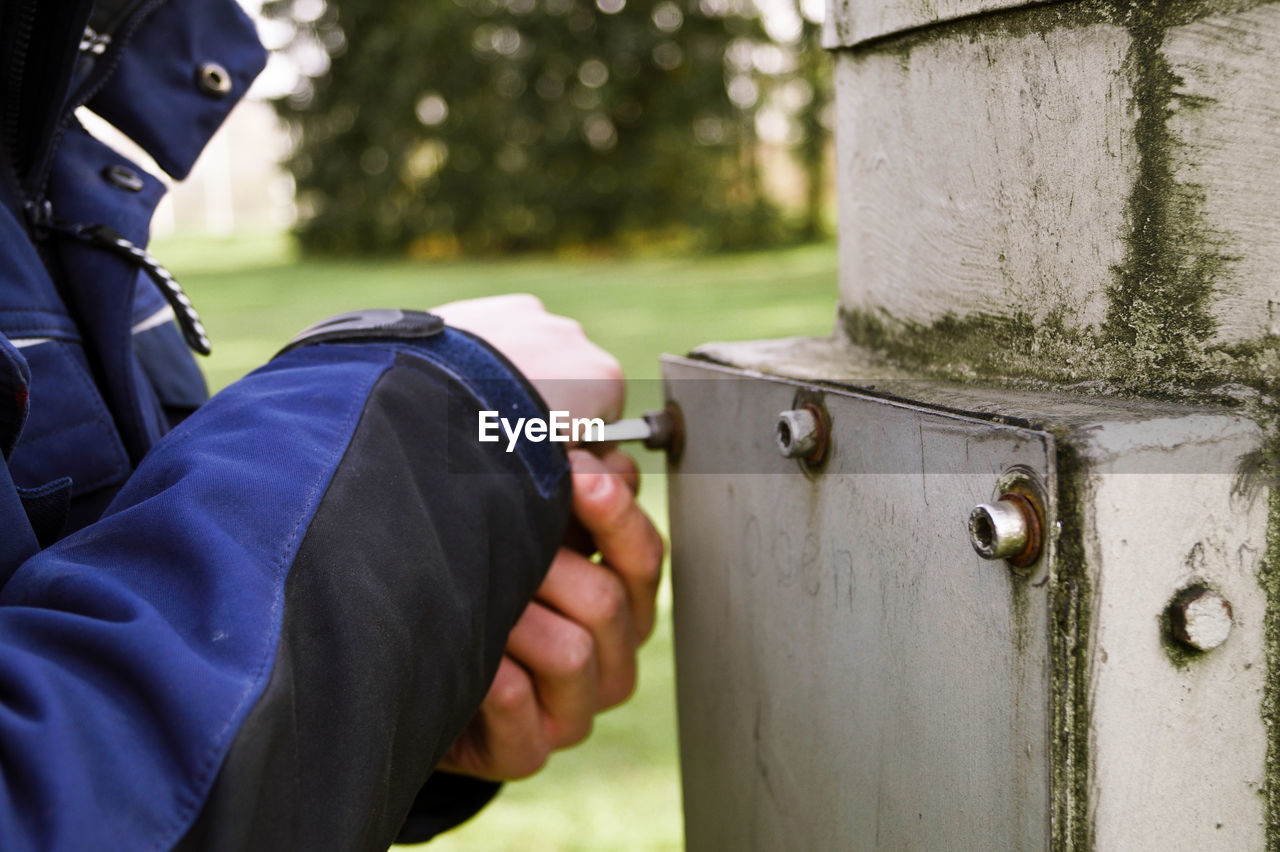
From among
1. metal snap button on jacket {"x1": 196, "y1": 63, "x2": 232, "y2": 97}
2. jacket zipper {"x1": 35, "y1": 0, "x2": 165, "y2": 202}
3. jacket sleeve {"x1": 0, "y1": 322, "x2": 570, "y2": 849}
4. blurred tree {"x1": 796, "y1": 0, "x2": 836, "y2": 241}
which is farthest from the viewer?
→ blurred tree {"x1": 796, "y1": 0, "x2": 836, "y2": 241}

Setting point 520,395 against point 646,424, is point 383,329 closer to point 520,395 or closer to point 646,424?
point 520,395

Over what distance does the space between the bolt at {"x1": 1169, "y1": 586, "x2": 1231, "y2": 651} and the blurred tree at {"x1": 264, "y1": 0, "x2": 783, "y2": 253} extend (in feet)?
37.0

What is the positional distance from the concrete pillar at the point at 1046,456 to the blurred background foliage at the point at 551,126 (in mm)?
10390

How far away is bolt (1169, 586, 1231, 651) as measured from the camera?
510mm

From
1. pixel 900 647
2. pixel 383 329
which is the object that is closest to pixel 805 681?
pixel 900 647

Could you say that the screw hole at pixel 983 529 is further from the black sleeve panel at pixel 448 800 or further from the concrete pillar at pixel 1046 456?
the black sleeve panel at pixel 448 800

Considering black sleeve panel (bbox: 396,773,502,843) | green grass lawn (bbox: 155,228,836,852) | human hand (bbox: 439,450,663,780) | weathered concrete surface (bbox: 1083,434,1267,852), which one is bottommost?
green grass lawn (bbox: 155,228,836,852)

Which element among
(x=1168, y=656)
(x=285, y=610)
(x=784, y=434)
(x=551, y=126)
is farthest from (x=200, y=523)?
(x=551, y=126)

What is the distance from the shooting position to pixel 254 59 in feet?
3.28

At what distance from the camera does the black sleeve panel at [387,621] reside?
54 cm

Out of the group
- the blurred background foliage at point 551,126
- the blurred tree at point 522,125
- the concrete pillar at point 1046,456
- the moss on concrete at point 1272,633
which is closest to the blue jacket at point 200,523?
the concrete pillar at point 1046,456

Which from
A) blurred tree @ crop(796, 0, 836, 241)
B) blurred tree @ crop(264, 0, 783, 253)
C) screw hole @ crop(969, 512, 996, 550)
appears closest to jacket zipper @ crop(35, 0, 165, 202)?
screw hole @ crop(969, 512, 996, 550)

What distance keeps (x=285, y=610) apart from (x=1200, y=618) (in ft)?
1.46

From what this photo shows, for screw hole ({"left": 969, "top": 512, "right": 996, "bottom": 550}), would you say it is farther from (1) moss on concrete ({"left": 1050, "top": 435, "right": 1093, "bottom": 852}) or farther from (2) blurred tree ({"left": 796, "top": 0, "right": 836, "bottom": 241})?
(2) blurred tree ({"left": 796, "top": 0, "right": 836, "bottom": 241})
